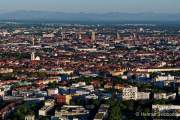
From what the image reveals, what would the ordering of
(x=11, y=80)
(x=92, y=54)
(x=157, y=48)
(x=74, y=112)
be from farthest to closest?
(x=157, y=48) < (x=92, y=54) < (x=11, y=80) < (x=74, y=112)

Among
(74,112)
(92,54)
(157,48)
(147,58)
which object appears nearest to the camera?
(74,112)

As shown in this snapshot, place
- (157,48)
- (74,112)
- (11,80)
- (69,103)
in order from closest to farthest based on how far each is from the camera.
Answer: (74,112)
(69,103)
(11,80)
(157,48)

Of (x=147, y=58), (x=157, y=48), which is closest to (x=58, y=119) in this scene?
(x=147, y=58)

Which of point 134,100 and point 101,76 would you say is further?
point 101,76

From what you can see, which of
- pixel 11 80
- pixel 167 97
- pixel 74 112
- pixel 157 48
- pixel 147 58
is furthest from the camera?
pixel 157 48

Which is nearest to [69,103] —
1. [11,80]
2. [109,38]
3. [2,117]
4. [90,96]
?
[90,96]

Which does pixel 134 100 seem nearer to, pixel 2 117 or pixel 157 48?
pixel 2 117

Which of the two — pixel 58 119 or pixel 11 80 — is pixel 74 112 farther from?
pixel 11 80

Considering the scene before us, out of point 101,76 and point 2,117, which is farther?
point 101,76
